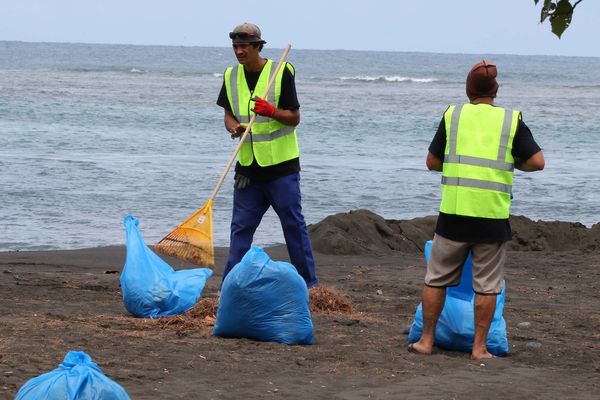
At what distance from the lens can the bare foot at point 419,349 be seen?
19.5 feet

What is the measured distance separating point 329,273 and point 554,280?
5.76 ft

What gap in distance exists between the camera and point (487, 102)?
5.83 m

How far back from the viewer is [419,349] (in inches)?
235

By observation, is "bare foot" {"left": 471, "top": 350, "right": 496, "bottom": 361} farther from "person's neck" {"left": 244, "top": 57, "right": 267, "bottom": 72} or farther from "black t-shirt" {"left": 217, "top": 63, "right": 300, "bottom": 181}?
"person's neck" {"left": 244, "top": 57, "right": 267, "bottom": 72}

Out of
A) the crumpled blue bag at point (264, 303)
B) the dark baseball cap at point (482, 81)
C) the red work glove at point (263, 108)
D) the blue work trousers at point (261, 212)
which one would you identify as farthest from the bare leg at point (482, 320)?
the red work glove at point (263, 108)

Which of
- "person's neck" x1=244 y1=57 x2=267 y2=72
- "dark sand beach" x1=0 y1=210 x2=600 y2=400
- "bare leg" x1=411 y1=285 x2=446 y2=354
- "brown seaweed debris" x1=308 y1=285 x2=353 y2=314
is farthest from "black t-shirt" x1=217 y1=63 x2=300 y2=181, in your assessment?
"bare leg" x1=411 y1=285 x2=446 y2=354

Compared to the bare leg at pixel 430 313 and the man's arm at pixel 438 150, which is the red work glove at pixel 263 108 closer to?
the man's arm at pixel 438 150

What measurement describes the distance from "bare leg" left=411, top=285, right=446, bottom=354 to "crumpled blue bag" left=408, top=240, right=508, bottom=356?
112mm

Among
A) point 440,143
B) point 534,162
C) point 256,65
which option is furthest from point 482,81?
point 256,65

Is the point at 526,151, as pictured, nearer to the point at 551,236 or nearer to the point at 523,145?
the point at 523,145

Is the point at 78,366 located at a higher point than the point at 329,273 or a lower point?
higher

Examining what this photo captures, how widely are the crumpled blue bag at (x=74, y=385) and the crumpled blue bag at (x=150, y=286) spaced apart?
279 cm

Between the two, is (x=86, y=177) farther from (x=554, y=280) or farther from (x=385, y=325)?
(x=385, y=325)

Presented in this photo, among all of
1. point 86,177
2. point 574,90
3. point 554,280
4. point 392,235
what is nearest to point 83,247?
point 392,235
